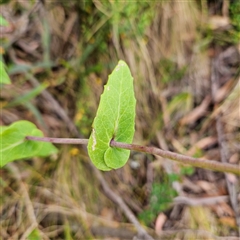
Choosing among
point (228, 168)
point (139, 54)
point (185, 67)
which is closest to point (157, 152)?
point (228, 168)

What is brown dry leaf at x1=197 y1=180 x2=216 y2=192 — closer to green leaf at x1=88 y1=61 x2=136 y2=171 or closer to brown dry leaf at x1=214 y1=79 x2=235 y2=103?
brown dry leaf at x1=214 y1=79 x2=235 y2=103

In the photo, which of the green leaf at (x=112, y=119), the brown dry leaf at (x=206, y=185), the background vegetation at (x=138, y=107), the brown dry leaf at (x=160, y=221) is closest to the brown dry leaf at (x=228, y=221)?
the background vegetation at (x=138, y=107)

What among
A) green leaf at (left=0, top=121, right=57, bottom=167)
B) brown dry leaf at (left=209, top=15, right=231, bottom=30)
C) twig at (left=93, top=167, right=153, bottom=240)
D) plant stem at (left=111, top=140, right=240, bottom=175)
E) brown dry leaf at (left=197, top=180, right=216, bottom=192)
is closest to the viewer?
plant stem at (left=111, top=140, right=240, bottom=175)

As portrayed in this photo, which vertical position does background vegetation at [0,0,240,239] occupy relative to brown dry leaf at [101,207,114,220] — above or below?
above

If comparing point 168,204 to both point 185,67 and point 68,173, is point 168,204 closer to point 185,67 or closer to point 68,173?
point 68,173

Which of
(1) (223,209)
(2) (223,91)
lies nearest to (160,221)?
(1) (223,209)

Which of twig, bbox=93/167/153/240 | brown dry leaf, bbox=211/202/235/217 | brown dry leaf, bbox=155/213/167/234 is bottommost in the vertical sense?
brown dry leaf, bbox=211/202/235/217

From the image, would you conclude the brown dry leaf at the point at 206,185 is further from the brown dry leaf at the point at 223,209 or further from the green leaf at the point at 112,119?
the green leaf at the point at 112,119

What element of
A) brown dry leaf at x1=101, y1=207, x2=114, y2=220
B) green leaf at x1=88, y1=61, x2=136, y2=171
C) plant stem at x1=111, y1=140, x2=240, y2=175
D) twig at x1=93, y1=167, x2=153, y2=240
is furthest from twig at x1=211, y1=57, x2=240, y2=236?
plant stem at x1=111, y1=140, x2=240, y2=175
